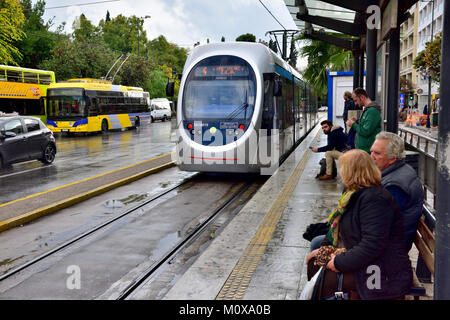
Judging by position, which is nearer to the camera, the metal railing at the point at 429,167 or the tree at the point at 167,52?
the metal railing at the point at 429,167

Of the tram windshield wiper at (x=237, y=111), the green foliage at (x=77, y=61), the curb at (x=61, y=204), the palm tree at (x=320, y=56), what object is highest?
the green foliage at (x=77, y=61)

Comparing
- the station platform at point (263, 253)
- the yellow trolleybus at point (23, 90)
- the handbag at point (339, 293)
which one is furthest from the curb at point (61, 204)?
the yellow trolleybus at point (23, 90)

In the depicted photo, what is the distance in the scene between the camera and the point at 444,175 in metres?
2.86

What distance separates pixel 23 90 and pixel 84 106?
3460mm

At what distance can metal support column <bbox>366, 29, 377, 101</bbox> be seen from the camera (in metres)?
10.9

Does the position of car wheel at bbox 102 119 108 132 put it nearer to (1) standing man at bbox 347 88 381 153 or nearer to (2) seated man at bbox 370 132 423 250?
(1) standing man at bbox 347 88 381 153

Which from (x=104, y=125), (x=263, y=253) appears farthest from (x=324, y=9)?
(x=104, y=125)

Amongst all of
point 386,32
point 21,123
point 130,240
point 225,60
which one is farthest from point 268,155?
point 21,123

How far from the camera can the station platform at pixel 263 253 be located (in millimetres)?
4645

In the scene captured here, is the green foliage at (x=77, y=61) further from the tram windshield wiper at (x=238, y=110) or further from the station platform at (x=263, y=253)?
the station platform at (x=263, y=253)

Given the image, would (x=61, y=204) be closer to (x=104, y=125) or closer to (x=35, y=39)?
(x=104, y=125)

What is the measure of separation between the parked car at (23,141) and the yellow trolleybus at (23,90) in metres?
12.1
